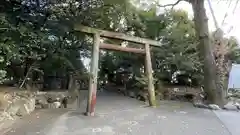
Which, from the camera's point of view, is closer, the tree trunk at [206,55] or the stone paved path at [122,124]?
the stone paved path at [122,124]

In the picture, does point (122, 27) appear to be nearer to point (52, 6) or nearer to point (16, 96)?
point (52, 6)

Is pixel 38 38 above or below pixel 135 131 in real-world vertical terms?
above

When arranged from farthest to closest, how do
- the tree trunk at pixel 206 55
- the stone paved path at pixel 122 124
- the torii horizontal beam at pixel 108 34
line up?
the tree trunk at pixel 206 55 → the torii horizontal beam at pixel 108 34 → the stone paved path at pixel 122 124

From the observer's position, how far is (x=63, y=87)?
6566 mm

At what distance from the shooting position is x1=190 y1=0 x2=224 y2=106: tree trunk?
6.32 metres

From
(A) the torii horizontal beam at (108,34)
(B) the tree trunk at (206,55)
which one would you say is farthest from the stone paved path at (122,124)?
(A) the torii horizontal beam at (108,34)

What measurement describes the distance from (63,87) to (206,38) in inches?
164

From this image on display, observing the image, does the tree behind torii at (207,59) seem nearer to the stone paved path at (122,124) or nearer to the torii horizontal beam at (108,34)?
the stone paved path at (122,124)

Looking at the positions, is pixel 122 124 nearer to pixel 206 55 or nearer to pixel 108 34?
pixel 108 34

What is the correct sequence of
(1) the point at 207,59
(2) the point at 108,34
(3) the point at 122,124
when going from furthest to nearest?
1. (1) the point at 207,59
2. (2) the point at 108,34
3. (3) the point at 122,124

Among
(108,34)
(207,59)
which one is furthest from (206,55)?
(108,34)

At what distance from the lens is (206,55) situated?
6477 millimetres

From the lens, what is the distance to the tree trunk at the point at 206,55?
6.32 m

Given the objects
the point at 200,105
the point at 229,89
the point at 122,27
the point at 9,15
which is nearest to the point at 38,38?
the point at 9,15
